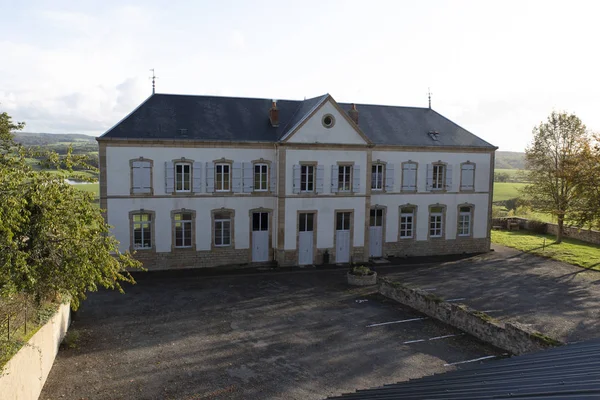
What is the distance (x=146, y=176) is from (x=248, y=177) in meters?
4.50

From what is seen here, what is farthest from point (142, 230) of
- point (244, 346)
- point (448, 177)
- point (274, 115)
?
point (448, 177)

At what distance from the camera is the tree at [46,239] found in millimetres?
8812

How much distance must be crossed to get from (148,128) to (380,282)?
12052 millimetres

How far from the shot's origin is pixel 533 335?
12789mm

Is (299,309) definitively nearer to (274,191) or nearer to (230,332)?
(230,332)

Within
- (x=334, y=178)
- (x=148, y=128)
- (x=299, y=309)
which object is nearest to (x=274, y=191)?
(x=334, y=178)

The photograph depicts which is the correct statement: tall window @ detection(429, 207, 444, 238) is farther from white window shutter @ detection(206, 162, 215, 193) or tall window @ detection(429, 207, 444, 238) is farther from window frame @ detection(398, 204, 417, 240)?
white window shutter @ detection(206, 162, 215, 193)

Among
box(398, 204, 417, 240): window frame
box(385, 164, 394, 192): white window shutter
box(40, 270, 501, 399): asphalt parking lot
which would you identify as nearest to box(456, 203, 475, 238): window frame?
box(398, 204, 417, 240): window frame

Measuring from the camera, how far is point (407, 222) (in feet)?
87.5

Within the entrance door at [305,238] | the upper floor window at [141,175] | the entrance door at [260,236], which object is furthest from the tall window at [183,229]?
the entrance door at [305,238]

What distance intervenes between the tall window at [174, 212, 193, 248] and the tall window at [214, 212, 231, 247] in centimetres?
117

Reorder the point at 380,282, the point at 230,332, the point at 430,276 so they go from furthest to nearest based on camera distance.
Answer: the point at 430,276 → the point at 380,282 → the point at 230,332

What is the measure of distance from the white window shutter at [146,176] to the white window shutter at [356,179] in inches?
369

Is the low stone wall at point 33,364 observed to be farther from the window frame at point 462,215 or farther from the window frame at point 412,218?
the window frame at point 462,215
